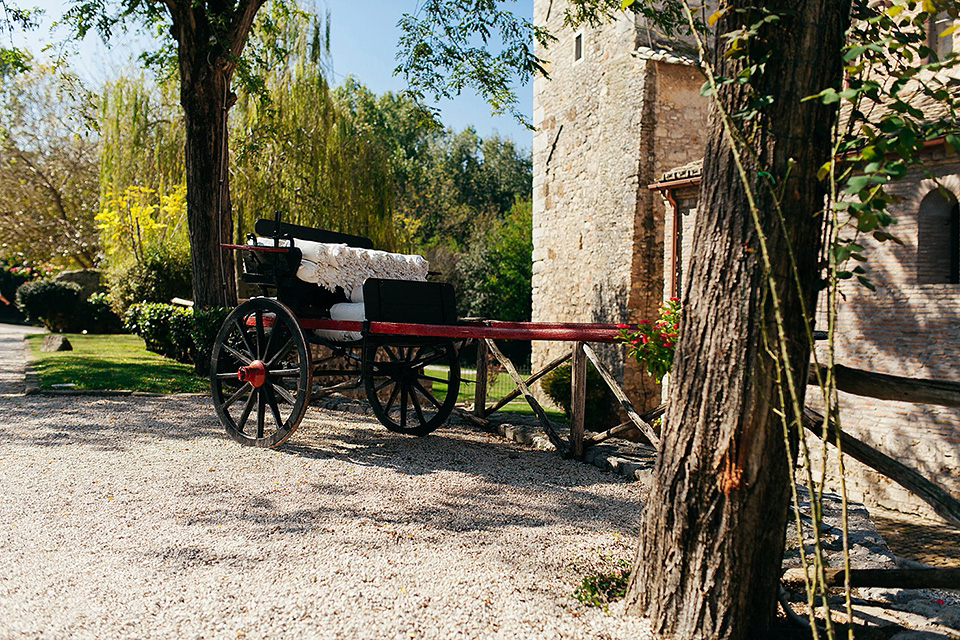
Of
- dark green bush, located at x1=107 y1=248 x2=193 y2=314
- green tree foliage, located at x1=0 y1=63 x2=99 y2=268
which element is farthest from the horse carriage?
green tree foliage, located at x1=0 y1=63 x2=99 y2=268

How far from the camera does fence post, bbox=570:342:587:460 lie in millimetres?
6129

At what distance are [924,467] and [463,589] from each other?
765 centimetres

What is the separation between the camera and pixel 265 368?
231 inches

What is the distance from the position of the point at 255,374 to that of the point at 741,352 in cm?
432

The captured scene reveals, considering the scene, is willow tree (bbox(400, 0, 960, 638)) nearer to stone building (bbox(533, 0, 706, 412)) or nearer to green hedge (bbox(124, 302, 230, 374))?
green hedge (bbox(124, 302, 230, 374))

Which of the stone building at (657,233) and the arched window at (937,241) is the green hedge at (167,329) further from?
the arched window at (937,241)

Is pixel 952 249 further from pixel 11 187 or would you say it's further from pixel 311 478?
pixel 11 187

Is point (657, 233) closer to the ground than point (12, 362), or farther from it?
farther from it

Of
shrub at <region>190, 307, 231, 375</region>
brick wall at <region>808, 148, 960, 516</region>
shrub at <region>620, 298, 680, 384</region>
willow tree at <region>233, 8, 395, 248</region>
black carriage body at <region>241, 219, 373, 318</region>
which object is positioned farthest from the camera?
willow tree at <region>233, 8, 395, 248</region>

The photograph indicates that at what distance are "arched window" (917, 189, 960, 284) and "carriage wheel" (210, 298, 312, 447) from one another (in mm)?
7483

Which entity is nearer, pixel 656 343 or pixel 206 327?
pixel 656 343

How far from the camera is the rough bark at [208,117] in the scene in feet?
30.9

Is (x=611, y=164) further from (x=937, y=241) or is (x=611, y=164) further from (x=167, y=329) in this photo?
(x=167, y=329)

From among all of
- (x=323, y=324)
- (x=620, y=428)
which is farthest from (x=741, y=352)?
(x=323, y=324)
